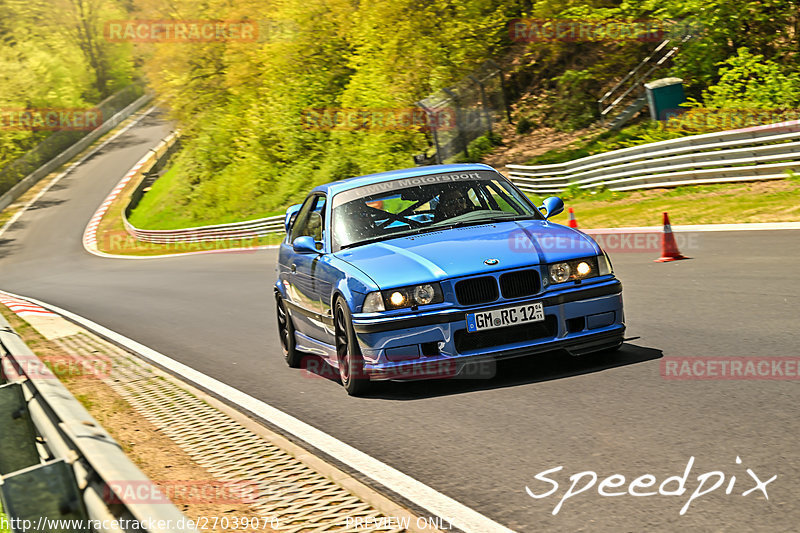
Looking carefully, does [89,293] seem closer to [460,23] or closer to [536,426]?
[460,23]

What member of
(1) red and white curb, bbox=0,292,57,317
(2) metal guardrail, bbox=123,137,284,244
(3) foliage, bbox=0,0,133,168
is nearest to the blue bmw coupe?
(1) red and white curb, bbox=0,292,57,317

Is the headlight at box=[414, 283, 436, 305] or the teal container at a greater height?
the teal container

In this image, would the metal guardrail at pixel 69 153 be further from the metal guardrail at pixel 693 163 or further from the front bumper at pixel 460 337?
the front bumper at pixel 460 337

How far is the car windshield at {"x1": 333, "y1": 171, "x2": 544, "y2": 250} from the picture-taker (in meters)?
8.09

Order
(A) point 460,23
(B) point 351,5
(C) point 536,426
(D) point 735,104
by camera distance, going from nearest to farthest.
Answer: (C) point 536,426 → (D) point 735,104 → (A) point 460,23 → (B) point 351,5

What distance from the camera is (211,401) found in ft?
27.3

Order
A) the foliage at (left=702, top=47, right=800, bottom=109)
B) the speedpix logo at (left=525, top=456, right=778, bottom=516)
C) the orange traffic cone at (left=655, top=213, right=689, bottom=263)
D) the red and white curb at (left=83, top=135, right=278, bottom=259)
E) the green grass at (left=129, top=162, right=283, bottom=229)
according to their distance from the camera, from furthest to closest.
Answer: the green grass at (left=129, top=162, right=283, bottom=229) < the red and white curb at (left=83, top=135, right=278, bottom=259) < the foliage at (left=702, top=47, right=800, bottom=109) < the orange traffic cone at (left=655, top=213, right=689, bottom=263) < the speedpix logo at (left=525, top=456, right=778, bottom=516)

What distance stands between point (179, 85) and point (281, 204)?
13722 mm

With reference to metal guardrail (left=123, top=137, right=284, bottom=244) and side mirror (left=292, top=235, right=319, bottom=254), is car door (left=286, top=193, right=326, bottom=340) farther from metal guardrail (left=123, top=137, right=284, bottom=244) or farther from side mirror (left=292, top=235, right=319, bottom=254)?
metal guardrail (left=123, top=137, right=284, bottom=244)

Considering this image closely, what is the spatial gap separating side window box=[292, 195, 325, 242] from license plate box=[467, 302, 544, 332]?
2109 millimetres

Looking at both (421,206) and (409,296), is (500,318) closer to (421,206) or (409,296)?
(409,296)

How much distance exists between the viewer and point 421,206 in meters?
8.28

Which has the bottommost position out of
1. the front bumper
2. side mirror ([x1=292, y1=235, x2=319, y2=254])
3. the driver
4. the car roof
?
the front bumper

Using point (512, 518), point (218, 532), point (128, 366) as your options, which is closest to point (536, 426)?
point (512, 518)
